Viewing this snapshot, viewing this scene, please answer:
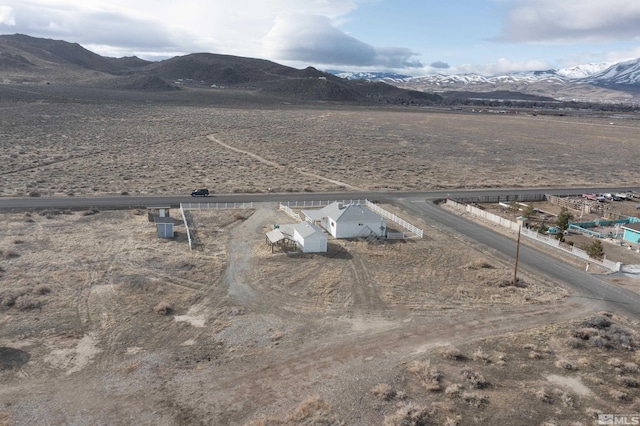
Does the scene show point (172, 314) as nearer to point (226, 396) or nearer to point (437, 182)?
point (226, 396)

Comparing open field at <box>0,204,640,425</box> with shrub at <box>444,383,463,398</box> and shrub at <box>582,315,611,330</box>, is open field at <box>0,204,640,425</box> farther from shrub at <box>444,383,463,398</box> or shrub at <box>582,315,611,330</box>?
shrub at <box>582,315,611,330</box>

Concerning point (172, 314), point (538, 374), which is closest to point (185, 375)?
point (172, 314)

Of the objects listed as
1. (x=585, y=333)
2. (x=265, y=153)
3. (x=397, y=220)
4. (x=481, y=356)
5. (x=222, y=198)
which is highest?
(x=265, y=153)

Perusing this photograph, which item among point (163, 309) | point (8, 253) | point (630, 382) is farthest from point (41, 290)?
point (630, 382)

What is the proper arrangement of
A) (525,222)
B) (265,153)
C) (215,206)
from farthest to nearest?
(265,153) → (215,206) → (525,222)

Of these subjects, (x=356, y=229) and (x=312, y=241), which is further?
(x=356, y=229)

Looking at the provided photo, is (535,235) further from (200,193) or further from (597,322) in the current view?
(200,193)

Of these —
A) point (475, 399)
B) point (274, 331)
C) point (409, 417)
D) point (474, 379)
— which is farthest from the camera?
point (274, 331)
